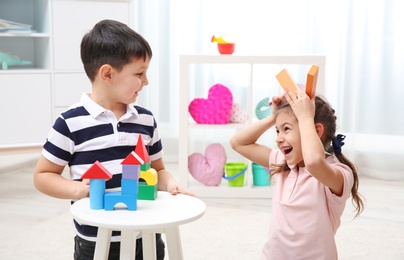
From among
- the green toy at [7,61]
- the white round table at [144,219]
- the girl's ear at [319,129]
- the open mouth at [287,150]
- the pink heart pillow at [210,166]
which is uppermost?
the green toy at [7,61]

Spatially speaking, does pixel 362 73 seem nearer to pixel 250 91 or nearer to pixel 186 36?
pixel 250 91

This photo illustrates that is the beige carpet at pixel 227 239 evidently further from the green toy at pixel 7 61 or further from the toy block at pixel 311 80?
the toy block at pixel 311 80

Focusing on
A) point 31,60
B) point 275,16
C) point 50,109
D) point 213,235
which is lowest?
point 213,235

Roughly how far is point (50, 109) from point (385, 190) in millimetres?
1605

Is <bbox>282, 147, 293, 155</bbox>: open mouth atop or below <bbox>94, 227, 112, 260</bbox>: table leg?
atop

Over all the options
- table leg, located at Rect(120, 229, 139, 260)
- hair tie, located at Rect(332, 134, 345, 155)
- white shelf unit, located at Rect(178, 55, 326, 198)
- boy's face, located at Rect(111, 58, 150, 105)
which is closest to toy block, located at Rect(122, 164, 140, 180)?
table leg, located at Rect(120, 229, 139, 260)

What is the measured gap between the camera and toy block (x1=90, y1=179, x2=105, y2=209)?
4.24ft

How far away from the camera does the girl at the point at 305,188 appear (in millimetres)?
1415

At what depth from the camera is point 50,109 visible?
10.1ft

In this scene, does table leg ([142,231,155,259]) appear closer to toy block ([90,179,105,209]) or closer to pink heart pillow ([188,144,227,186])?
toy block ([90,179,105,209])

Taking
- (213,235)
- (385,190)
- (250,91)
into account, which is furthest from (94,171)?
(385,190)

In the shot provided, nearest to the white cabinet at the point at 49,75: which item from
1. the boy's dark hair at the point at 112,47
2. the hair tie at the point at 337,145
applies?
the boy's dark hair at the point at 112,47

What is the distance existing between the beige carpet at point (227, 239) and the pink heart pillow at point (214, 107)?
480 millimetres

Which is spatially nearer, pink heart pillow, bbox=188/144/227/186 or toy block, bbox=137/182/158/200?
toy block, bbox=137/182/158/200
